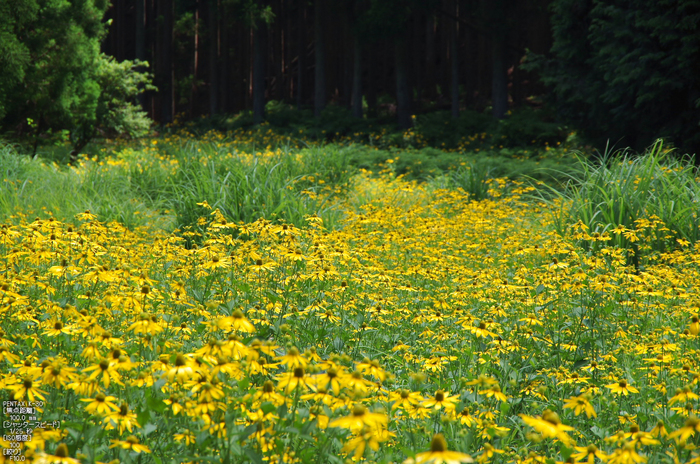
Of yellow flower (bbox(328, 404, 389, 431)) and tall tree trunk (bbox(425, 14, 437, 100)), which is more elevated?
tall tree trunk (bbox(425, 14, 437, 100))

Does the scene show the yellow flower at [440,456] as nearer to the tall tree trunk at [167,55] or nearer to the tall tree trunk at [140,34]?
the tall tree trunk at [140,34]

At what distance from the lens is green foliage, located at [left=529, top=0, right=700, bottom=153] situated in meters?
9.61

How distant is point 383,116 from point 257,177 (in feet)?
47.1

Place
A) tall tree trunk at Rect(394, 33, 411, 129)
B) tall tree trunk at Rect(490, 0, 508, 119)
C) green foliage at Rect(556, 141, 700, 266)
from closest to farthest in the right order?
1. green foliage at Rect(556, 141, 700, 266)
2. tall tree trunk at Rect(490, 0, 508, 119)
3. tall tree trunk at Rect(394, 33, 411, 129)

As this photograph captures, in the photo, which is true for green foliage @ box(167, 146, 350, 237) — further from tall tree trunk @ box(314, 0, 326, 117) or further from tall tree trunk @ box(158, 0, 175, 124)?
tall tree trunk @ box(158, 0, 175, 124)

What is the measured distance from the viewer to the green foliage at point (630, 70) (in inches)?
378

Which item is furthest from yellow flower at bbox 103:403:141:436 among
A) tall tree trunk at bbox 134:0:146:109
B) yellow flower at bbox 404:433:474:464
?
tall tree trunk at bbox 134:0:146:109

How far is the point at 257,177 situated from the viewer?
7.11m

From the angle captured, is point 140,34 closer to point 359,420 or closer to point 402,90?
point 402,90

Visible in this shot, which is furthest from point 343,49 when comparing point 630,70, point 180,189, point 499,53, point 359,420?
point 359,420

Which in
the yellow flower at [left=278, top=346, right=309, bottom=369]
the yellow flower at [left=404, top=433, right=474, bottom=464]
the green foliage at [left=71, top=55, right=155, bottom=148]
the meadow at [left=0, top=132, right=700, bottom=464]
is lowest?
the meadow at [left=0, top=132, right=700, bottom=464]

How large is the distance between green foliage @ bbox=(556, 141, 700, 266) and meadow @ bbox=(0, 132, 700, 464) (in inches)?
1.5

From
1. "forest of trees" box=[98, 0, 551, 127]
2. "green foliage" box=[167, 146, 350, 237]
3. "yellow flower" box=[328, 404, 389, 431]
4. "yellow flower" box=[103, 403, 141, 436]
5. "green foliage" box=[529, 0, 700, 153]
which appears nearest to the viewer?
"yellow flower" box=[328, 404, 389, 431]

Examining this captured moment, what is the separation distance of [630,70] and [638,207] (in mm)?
5348
